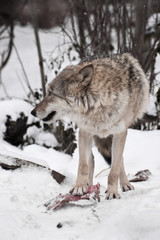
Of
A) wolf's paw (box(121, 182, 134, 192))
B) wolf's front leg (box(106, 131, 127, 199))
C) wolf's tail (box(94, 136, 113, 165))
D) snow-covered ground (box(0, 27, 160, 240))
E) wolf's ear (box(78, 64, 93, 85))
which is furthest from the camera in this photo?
wolf's tail (box(94, 136, 113, 165))

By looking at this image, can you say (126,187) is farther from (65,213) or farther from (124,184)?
(65,213)

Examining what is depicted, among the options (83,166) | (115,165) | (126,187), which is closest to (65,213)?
(83,166)

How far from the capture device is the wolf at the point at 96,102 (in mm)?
3201

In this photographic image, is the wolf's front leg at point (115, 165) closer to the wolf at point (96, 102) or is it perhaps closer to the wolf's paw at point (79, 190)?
the wolf at point (96, 102)

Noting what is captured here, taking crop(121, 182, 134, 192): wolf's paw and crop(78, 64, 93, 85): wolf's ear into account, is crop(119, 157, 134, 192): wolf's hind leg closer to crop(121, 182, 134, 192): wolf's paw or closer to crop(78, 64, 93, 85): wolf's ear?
crop(121, 182, 134, 192): wolf's paw

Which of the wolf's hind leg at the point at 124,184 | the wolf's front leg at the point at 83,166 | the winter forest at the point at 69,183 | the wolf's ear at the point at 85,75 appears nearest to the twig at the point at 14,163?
the winter forest at the point at 69,183

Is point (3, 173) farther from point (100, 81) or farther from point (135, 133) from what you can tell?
point (135, 133)

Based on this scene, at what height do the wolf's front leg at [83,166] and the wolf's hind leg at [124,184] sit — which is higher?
the wolf's front leg at [83,166]

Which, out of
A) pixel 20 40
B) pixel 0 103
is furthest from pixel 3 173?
pixel 20 40

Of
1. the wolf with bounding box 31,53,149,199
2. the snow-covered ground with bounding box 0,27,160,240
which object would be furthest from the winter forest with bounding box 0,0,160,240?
the wolf with bounding box 31,53,149,199

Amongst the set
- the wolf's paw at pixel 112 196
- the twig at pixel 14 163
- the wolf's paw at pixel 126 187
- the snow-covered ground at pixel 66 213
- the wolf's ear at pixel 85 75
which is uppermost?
the wolf's ear at pixel 85 75

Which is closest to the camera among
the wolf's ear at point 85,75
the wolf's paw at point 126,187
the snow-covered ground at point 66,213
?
the snow-covered ground at point 66,213

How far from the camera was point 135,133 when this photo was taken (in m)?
5.61

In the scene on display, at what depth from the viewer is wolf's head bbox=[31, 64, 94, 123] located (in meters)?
3.16
